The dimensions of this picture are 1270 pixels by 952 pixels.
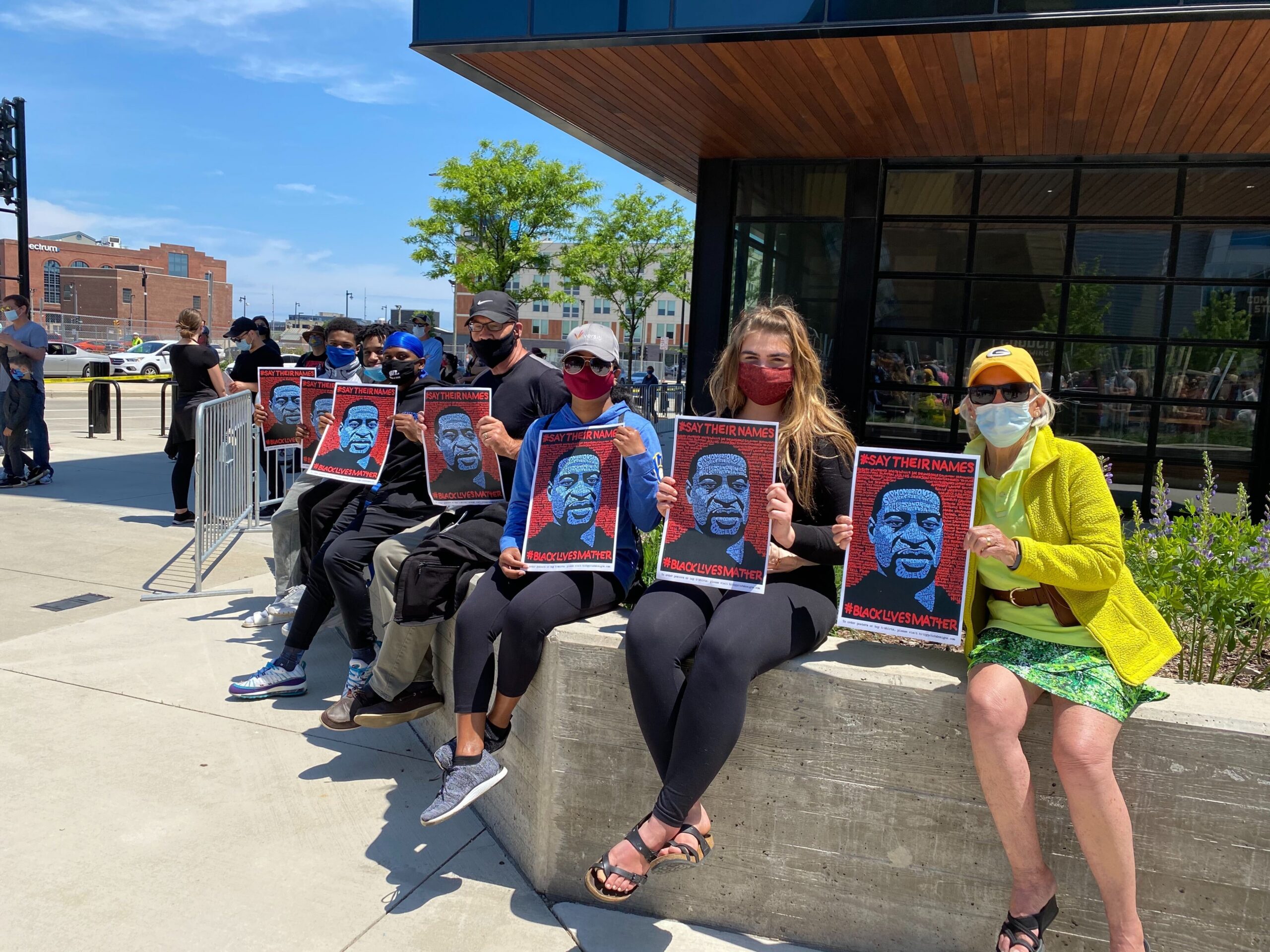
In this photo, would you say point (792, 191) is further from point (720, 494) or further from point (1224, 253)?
point (720, 494)

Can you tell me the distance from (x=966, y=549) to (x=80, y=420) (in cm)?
2195

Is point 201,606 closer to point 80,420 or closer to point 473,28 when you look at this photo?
point 473,28

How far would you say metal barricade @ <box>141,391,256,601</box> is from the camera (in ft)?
21.2

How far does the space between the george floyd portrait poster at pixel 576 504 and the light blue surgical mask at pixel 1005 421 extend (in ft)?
4.18

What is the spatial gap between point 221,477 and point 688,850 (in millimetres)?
5572

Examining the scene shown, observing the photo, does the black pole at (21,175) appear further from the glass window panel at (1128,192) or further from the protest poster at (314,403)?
the glass window panel at (1128,192)

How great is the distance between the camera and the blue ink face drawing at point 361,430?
15.6ft

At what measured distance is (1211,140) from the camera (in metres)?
8.85

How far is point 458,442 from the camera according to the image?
4105mm

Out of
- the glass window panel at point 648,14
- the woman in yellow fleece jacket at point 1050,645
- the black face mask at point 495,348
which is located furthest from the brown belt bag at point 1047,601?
the glass window panel at point 648,14

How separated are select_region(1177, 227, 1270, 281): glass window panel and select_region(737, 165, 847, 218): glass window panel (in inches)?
146

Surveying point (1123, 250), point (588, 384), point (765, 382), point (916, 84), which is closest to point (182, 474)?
point (588, 384)

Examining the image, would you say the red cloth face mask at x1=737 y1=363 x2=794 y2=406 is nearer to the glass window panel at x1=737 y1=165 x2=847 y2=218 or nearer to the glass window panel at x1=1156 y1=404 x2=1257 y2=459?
the glass window panel at x1=737 y1=165 x2=847 y2=218

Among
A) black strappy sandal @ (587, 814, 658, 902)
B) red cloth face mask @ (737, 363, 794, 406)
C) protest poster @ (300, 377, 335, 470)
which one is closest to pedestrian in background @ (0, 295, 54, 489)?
protest poster @ (300, 377, 335, 470)
